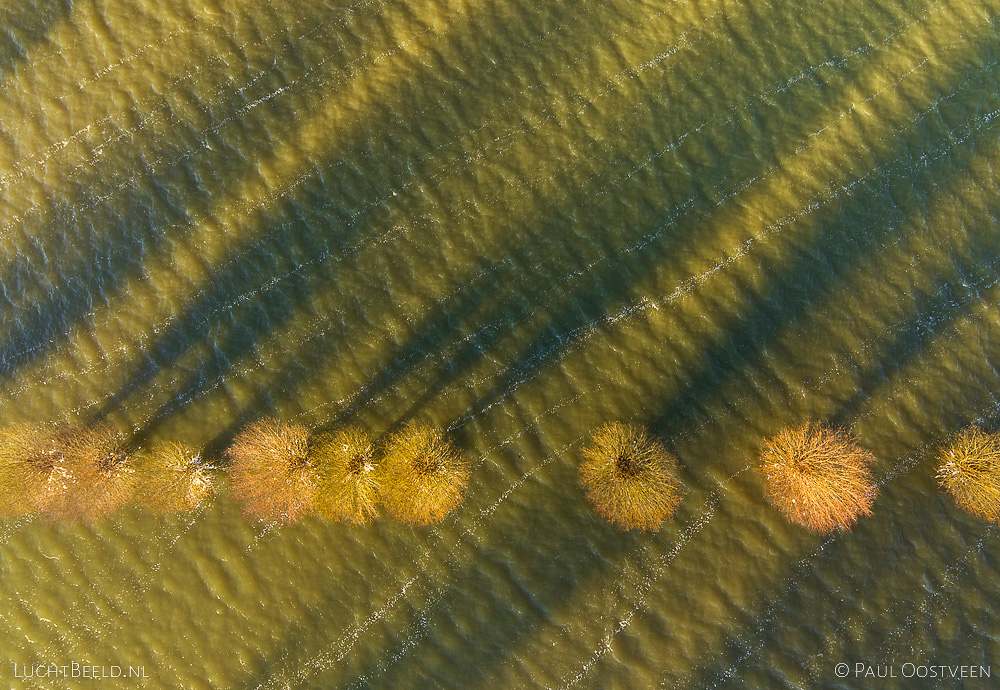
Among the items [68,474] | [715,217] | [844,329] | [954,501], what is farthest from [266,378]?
[954,501]

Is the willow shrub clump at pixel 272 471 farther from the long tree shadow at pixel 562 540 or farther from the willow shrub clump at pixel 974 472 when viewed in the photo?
the willow shrub clump at pixel 974 472

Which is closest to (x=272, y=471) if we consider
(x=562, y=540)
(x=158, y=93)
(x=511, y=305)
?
(x=511, y=305)

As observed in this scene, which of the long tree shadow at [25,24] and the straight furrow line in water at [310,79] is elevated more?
the long tree shadow at [25,24]

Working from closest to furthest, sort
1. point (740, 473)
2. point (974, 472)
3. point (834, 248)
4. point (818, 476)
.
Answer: point (818, 476) < point (974, 472) < point (740, 473) < point (834, 248)

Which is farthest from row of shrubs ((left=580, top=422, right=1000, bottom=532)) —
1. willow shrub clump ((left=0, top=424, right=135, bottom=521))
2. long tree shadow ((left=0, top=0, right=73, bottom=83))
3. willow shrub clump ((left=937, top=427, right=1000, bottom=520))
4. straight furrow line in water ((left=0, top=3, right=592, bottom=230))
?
long tree shadow ((left=0, top=0, right=73, bottom=83))

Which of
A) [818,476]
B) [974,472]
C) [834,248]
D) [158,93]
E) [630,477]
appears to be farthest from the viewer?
[158,93]

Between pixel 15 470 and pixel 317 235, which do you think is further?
pixel 317 235

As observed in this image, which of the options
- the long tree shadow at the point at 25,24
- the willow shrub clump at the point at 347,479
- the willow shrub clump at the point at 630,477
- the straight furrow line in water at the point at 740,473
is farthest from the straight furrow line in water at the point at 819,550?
the long tree shadow at the point at 25,24

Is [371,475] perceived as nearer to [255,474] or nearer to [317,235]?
[255,474]
